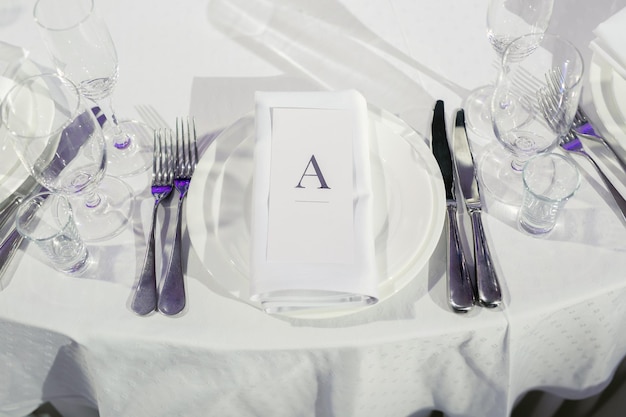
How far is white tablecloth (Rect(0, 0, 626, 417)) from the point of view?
86 cm

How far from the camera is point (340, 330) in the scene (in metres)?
0.85

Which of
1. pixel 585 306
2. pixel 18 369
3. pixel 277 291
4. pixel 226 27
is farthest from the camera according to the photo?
pixel 226 27

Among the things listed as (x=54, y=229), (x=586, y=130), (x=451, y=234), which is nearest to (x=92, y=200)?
(x=54, y=229)

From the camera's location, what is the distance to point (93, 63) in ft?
3.39

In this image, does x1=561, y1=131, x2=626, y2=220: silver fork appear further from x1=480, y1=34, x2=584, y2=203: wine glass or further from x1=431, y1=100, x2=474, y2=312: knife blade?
x1=431, y1=100, x2=474, y2=312: knife blade

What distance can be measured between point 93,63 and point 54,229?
0.31m

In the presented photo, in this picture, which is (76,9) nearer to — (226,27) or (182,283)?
(226,27)

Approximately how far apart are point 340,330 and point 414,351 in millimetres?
126

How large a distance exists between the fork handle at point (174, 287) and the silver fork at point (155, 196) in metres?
0.02

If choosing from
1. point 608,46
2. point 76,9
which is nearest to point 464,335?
point 608,46

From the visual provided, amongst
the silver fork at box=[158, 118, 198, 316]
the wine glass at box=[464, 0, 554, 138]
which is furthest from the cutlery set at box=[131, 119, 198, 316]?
the wine glass at box=[464, 0, 554, 138]

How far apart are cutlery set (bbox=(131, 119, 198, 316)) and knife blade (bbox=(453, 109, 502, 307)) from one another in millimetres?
456

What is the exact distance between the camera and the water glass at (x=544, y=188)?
3.00ft

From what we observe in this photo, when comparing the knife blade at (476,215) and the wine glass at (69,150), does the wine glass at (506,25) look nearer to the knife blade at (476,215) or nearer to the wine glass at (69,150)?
the knife blade at (476,215)
